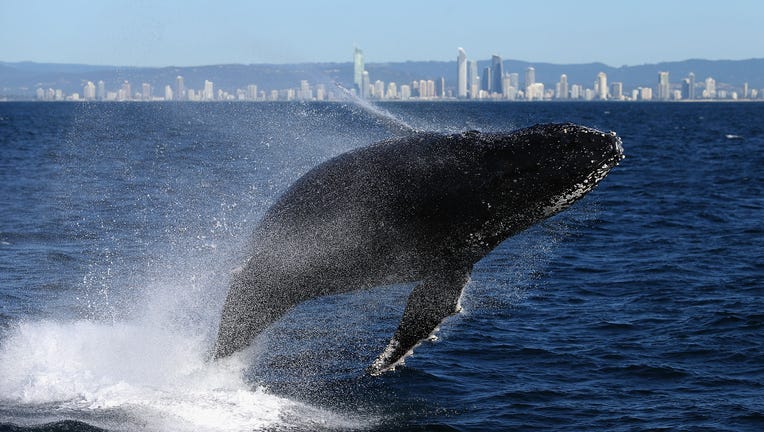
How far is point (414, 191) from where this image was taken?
13.5 metres

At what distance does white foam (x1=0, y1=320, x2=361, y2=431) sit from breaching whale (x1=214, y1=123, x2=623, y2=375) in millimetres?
1717

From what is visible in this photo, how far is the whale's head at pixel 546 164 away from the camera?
1322 centimetres

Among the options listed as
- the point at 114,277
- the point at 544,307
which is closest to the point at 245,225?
the point at 114,277

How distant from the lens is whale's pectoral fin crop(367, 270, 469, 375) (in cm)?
1390

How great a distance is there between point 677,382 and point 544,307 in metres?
5.84

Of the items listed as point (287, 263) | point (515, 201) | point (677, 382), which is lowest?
point (677, 382)

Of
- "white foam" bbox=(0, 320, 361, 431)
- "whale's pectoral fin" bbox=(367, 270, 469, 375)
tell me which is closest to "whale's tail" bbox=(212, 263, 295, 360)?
"white foam" bbox=(0, 320, 361, 431)

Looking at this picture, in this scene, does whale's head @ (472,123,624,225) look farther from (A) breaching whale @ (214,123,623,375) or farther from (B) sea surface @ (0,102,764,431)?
(B) sea surface @ (0,102,764,431)

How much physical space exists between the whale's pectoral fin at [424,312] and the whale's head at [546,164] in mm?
1403

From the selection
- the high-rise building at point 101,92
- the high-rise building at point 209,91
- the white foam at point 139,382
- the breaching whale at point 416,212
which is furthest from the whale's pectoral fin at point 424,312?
the high-rise building at point 101,92

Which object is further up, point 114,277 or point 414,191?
point 414,191

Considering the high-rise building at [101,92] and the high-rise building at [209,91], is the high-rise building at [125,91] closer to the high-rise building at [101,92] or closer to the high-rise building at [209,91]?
the high-rise building at [209,91]

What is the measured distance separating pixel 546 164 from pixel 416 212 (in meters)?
1.91

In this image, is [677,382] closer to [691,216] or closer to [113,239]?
[113,239]
